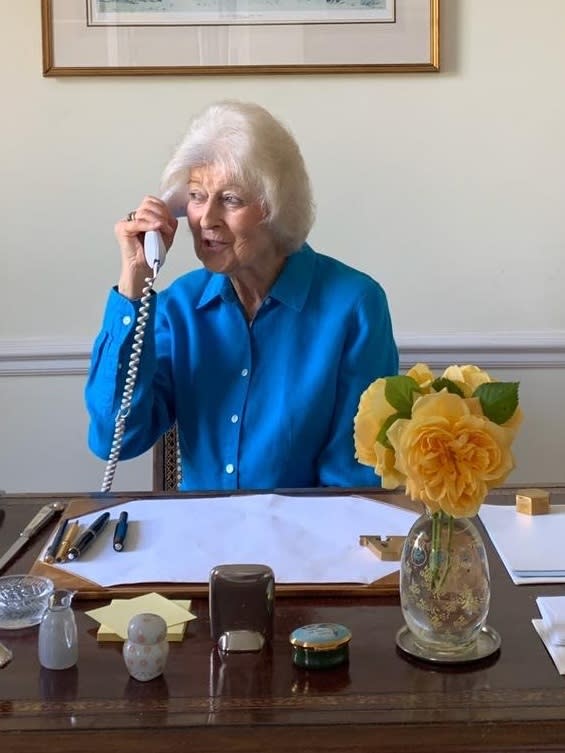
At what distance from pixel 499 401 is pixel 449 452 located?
8cm

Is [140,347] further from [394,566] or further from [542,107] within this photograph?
[542,107]

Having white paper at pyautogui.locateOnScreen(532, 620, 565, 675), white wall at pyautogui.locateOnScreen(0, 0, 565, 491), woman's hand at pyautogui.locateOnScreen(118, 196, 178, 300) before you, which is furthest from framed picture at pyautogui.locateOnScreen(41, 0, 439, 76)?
white paper at pyautogui.locateOnScreen(532, 620, 565, 675)

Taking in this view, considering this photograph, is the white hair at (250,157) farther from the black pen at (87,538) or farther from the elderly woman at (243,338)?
the black pen at (87,538)

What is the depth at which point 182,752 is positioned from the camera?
812 millimetres

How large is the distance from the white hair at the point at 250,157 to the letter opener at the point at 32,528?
69 cm

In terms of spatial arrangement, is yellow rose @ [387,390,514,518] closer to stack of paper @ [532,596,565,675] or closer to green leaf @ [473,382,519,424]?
green leaf @ [473,382,519,424]

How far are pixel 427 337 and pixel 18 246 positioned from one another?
1089 millimetres

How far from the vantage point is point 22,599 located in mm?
1054

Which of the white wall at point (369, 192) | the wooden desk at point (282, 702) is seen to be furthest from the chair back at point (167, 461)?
the wooden desk at point (282, 702)

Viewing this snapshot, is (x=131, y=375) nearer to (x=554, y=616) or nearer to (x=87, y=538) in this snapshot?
(x=87, y=538)

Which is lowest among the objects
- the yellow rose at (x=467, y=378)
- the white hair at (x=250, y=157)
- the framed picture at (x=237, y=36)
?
the yellow rose at (x=467, y=378)

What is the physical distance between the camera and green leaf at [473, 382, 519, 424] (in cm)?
90

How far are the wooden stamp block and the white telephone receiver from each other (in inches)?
30.1

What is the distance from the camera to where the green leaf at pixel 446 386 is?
0.92m
